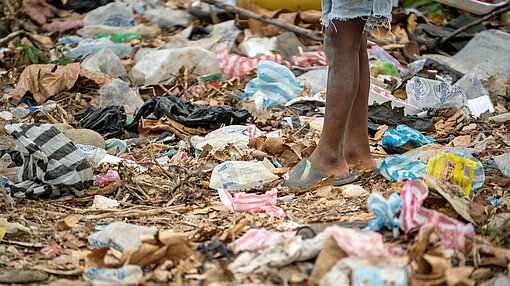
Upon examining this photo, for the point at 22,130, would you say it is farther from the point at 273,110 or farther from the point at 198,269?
the point at 273,110

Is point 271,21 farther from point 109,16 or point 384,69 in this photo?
point 109,16

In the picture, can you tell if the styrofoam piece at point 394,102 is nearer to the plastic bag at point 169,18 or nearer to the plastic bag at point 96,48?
the plastic bag at point 96,48

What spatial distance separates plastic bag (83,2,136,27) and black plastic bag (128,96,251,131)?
3856mm

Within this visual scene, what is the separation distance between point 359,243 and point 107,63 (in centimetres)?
466

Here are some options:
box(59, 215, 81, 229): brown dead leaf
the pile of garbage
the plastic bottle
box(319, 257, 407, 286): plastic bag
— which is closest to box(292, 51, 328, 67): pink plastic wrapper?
the pile of garbage

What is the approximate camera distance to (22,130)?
A: 9.30 ft

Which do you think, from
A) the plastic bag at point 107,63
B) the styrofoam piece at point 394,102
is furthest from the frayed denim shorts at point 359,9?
the plastic bag at point 107,63

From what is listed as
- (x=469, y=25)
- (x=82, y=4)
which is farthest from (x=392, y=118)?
(x=82, y=4)

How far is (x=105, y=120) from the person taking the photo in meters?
4.40

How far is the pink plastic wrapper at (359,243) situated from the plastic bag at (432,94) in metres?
2.99

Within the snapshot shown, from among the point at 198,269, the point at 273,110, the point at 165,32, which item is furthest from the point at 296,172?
the point at 165,32

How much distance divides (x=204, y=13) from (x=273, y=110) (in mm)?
3779

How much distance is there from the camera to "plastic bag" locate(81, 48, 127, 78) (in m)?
5.79

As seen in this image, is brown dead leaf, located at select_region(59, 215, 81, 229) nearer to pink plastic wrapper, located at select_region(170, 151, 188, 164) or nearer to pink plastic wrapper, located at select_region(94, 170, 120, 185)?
pink plastic wrapper, located at select_region(94, 170, 120, 185)
